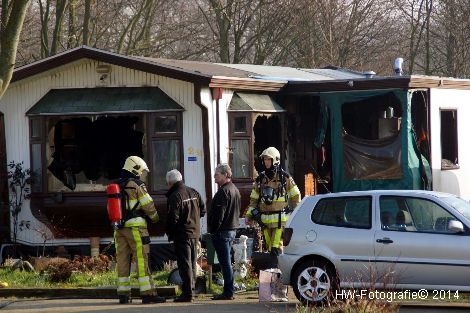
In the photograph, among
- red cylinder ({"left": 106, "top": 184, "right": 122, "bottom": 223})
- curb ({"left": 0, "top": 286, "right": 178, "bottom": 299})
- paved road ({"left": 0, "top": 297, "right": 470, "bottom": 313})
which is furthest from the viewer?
curb ({"left": 0, "top": 286, "right": 178, "bottom": 299})

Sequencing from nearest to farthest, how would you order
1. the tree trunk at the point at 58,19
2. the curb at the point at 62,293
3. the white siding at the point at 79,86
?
the curb at the point at 62,293, the white siding at the point at 79,86, the tree trunk at the point at 58,19

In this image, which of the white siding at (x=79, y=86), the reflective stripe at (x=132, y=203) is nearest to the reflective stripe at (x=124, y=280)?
the reflective stripe at (x=132, y=203)

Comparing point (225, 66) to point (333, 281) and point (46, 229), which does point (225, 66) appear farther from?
point (333, 281)

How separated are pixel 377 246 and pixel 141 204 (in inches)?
124

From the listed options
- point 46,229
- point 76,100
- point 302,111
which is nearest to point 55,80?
point 76,100

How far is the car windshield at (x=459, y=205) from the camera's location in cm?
1272

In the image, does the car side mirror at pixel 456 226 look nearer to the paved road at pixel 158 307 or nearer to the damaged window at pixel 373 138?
the paved road at pixel 158 307

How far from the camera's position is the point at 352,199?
13.2 meters

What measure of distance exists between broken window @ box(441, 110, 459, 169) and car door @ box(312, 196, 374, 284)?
895cm

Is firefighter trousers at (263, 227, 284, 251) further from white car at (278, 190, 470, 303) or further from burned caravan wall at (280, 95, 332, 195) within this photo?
burned caravan wall at (280, 95, 332, 195)

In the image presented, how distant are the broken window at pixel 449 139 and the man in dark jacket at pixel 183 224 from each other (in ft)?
29.8

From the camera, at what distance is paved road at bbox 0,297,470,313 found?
42.4 ft

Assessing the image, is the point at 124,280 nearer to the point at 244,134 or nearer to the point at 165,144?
the point at 165,144

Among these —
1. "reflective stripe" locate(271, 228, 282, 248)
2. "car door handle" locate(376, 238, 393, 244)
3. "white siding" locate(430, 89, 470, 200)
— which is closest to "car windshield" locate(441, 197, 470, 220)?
"car door handle" locate(376, 238, 393, 244)
